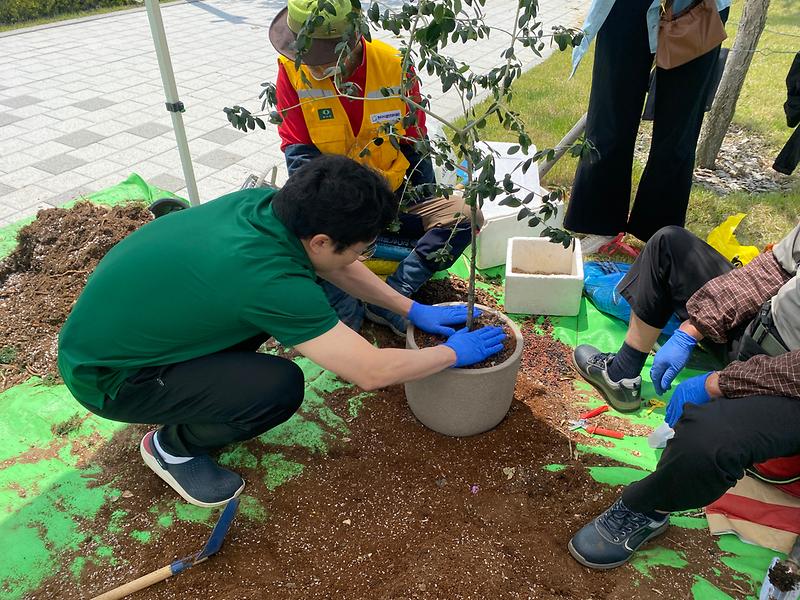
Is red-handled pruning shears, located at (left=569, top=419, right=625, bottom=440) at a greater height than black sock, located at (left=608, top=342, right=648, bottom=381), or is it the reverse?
black sock, located at (left=608, top=342, right=648, bottom=381)

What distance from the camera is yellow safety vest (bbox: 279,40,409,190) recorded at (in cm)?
243

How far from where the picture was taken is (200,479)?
1931mm

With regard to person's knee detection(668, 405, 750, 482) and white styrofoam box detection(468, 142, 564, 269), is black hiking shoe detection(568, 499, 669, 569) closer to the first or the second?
person's knee detection(668, 405, 750, 482)

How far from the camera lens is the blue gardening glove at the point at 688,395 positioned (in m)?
1.78

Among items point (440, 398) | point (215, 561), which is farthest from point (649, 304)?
point (215, 561)

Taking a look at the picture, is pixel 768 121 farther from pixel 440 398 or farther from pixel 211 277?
pixel 211 277

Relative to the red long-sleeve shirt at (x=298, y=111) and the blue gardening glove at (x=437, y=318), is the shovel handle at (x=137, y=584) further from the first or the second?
the red long-sleeve shirt at (x=298, y=111)

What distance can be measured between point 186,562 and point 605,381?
1598mm

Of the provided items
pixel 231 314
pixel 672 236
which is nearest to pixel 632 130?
pixel 672 236

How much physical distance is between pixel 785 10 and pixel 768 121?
5.49 metres

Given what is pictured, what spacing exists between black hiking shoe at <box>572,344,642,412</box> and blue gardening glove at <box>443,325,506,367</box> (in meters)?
0.58

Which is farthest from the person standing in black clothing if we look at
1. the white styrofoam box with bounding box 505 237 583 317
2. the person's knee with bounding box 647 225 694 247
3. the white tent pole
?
the white tent pole

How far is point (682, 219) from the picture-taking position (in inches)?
116

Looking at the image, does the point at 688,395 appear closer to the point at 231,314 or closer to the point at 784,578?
the point at 784,578
